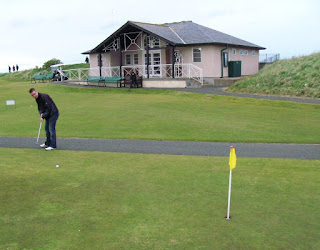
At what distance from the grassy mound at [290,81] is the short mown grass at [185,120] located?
13.3ft

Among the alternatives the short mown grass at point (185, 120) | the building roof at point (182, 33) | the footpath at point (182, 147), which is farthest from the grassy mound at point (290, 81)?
the footpath at point (182, 147)

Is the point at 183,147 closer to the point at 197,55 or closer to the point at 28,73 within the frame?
the point at 197,55

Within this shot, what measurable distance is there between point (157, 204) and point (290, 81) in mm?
25146

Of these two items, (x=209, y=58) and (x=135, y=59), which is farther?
(x=135, y=59)

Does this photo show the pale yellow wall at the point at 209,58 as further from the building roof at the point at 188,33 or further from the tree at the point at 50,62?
the tree at the point at 50,62

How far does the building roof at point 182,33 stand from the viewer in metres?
35.4

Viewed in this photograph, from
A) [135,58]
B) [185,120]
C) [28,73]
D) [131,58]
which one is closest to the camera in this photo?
[185,120]

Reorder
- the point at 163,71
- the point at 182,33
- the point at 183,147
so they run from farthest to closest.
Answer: the point at 182,33
the point at 163,71
the point at 183,147

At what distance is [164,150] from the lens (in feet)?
36.7

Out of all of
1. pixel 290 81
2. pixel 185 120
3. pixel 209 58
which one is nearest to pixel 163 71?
pixel 209 58

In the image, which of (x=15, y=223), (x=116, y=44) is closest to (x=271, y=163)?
(x=15, y=223)

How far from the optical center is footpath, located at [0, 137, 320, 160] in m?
10.7

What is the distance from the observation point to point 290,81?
28.9m

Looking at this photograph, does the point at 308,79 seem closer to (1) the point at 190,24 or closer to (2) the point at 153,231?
(1) the point at 190,24
